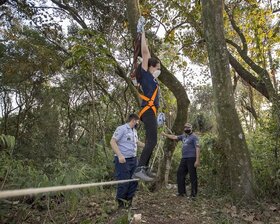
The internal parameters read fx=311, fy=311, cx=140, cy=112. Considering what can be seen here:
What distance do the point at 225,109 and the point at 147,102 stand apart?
2.07 meters

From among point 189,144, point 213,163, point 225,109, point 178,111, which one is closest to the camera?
point 225,109

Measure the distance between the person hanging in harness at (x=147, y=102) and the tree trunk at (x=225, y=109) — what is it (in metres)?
1.86

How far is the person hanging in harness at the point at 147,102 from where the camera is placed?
13.2 ft

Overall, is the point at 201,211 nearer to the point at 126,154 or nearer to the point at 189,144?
the point at 126,154

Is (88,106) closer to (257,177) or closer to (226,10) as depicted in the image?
(226,10)

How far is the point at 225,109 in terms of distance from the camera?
5.54 meters

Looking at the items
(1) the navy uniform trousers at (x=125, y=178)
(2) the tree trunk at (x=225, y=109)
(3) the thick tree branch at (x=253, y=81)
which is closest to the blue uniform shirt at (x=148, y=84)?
(1) the navy uniform trousers at (x=125, y=178)

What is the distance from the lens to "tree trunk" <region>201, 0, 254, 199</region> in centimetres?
538

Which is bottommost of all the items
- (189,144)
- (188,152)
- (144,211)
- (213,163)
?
(144,211)

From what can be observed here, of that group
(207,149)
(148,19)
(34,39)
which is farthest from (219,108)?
(34,39)

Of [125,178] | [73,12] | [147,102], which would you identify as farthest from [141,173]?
[73,12]

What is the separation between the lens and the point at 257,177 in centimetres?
596

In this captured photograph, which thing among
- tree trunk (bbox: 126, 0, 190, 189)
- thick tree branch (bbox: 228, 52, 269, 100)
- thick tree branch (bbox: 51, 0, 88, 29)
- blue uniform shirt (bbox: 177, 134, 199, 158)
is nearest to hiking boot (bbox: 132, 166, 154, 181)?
blue uniform shirt (bbox: 177, 134, 199, 158)

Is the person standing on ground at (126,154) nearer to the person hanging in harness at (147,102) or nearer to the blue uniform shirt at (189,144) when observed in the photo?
the person hanging in harness at (147,102)
